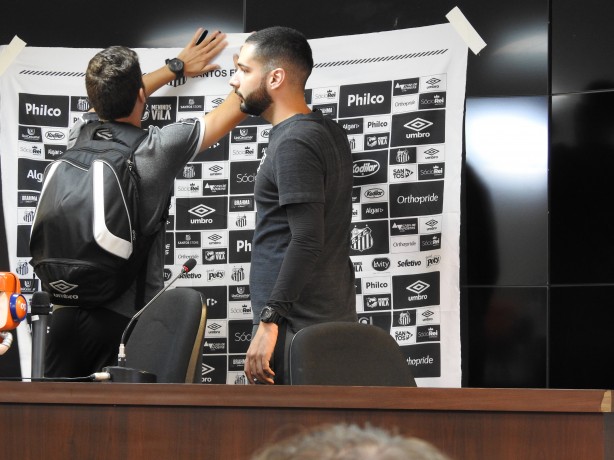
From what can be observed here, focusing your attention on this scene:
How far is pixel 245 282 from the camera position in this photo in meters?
3.45

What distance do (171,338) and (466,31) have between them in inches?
60.7

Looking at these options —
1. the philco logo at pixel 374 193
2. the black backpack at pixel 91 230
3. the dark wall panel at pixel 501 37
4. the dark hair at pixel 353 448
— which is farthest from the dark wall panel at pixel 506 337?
the dark hair at pixel 353 448

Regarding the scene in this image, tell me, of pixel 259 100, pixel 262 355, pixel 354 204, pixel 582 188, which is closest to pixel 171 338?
pixel 262 355

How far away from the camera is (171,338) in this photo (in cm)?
248

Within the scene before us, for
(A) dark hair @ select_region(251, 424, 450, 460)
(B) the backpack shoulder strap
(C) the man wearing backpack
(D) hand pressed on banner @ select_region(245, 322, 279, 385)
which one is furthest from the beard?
(A) dark hair @ select_region(251, 424, 450, 460)

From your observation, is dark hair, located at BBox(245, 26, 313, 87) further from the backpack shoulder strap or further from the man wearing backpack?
the backpack shoulder strap

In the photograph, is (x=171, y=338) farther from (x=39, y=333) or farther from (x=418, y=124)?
(x=418, y=124)

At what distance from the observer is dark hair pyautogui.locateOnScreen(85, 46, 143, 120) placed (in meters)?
3.00

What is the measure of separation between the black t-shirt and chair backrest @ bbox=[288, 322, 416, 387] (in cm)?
32

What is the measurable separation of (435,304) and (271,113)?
881 mm

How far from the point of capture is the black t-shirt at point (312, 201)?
8.38 feet

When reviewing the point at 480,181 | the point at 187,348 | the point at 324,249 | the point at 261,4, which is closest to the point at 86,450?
the point at 187,348

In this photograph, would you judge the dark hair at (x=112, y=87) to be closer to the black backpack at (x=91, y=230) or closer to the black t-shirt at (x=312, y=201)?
the black backpack at (x=91, y=230)

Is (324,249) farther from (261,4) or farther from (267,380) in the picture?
(261,4)
